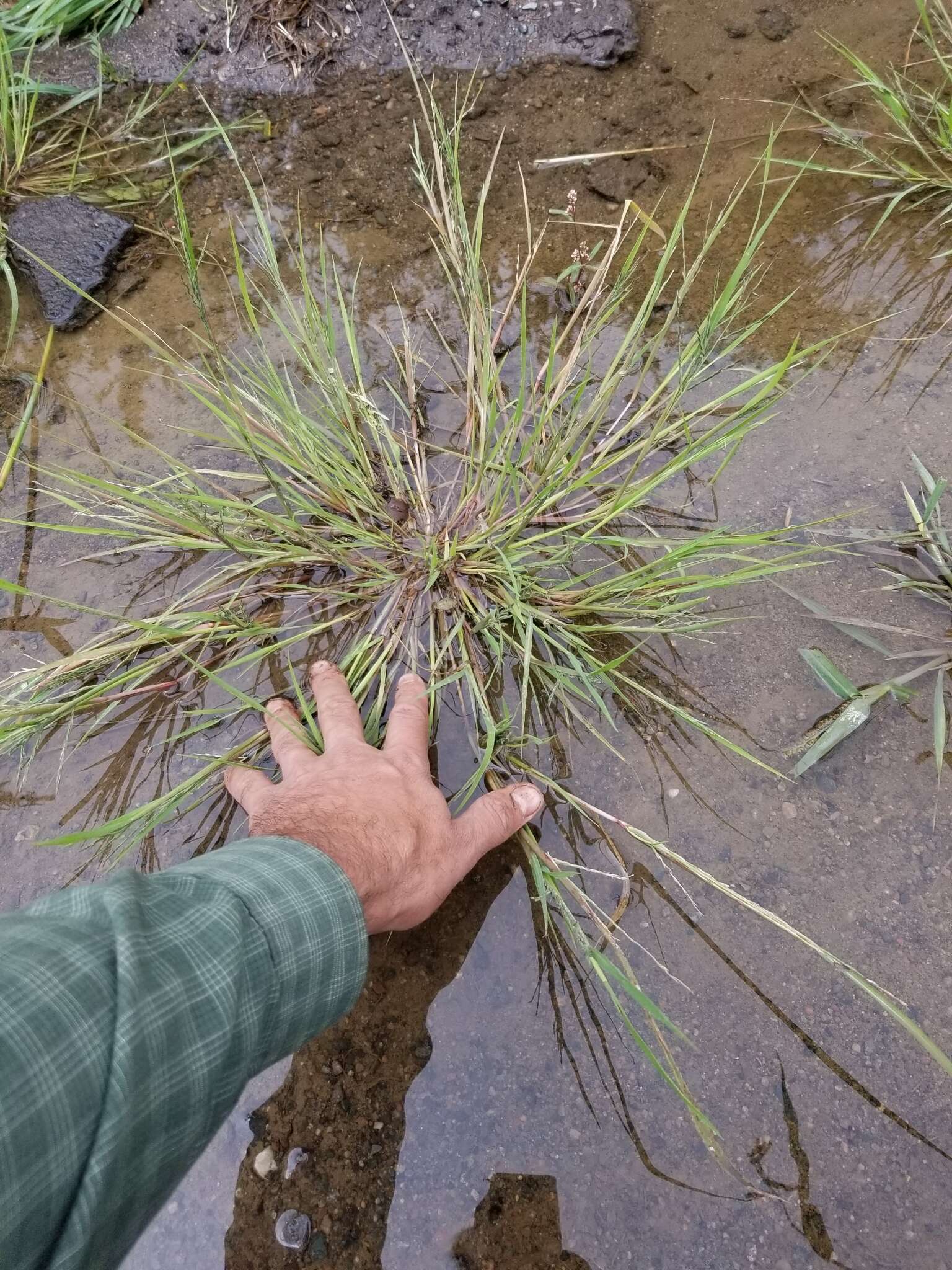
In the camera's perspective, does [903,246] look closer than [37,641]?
No

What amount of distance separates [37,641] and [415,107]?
2.00 meters

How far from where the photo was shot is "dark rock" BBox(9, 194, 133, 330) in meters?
2.16

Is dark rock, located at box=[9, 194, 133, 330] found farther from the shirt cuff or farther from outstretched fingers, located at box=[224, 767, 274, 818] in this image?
the shirt cuff

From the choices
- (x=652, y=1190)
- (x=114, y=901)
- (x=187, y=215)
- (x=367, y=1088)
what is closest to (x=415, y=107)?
(x=187, y=215)

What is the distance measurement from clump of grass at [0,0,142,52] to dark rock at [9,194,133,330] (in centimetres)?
62

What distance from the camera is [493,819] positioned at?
1.38 metres

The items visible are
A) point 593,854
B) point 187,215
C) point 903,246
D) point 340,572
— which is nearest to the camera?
point 593,854

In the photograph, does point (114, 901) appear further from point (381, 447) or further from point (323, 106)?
point (323, 106)

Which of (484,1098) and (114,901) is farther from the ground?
(114,901)

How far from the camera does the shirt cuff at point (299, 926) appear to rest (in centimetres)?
90

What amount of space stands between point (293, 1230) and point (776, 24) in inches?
132

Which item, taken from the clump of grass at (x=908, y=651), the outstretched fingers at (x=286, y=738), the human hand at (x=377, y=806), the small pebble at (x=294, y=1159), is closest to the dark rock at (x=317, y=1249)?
the small pebble at (x=294, y=1159)

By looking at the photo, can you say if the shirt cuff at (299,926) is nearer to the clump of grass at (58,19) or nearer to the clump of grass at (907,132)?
the clump of grass at (907,132)

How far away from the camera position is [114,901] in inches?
30.6
